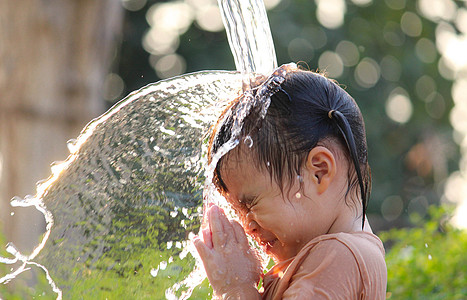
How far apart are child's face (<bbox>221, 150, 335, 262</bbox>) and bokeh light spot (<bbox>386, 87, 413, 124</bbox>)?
15202 mm

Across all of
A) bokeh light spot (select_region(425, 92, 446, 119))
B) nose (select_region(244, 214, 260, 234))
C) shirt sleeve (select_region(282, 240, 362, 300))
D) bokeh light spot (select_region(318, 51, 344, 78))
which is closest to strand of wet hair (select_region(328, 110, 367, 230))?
shirt sleeve (select_region(282, 240, 362, 300))

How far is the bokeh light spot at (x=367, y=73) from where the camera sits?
16.6 m

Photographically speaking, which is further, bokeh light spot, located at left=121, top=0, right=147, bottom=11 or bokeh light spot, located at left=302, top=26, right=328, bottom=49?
bokeh light spot, located at left=302, top=26, right=328, bottom=49

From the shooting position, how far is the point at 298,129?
6.75ft

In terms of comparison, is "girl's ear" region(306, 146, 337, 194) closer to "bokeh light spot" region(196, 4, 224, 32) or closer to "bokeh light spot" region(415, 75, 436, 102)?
"bokeh light spot" region(196, 4, 224, 32)

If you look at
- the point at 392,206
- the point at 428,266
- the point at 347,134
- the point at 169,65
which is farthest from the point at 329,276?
the point at 392,206

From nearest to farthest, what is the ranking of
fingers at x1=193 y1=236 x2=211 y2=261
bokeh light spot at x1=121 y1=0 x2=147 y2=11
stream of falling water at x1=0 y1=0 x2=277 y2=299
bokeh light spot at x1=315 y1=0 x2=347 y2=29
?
fingers at x1=193 y1=236 x2=211 y2=261 → stream of falling water at x1=0 y1=0 x2=277 y2=299 → bokeh light spot at x1=121 y1=0 x2=147 y2=11 → bokeh light spot at x1=315 y1=0 x2=347 y2=29

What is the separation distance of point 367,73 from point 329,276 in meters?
15.2

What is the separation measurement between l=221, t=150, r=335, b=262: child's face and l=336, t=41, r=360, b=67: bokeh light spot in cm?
1445

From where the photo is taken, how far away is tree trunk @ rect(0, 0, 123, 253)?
8.03 metres

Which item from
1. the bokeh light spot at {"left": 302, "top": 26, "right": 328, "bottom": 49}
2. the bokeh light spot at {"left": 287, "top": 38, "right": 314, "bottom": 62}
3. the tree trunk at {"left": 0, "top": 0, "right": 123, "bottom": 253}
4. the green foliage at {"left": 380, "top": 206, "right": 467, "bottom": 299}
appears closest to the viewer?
the green foliage at {"left": 380, "top": 206, "right": 467, "bottom": 299}

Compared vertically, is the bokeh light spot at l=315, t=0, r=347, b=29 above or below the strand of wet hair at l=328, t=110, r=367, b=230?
below

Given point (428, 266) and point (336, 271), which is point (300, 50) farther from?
point (336, 271)

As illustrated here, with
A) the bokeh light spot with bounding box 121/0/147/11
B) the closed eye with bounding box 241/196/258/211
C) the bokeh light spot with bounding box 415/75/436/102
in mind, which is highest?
the closed eye with bounding box 241/196/258/211
